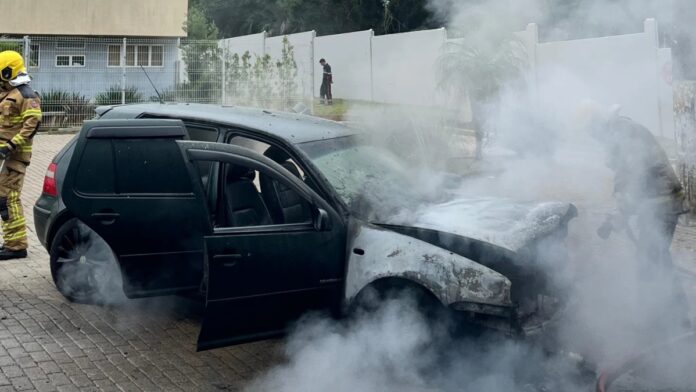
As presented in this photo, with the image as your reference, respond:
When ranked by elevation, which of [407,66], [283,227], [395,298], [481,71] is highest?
[407,66]

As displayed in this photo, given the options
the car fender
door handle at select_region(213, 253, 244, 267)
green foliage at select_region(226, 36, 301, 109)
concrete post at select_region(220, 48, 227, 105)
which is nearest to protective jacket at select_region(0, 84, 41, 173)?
door handle at select_region(213, 253, 244, 267)

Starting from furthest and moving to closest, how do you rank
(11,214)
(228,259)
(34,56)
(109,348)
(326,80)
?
(34,56) → (326,80) → (11,214) → (109,348) → (228,259)

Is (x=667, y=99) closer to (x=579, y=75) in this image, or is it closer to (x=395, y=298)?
(x=579, y=75)

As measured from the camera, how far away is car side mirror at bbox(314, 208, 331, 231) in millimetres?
4336

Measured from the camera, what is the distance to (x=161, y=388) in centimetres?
428

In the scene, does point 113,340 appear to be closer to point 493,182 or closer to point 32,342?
point 32,342

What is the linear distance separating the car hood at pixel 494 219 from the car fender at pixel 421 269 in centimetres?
16

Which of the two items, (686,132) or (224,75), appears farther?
(224,75)

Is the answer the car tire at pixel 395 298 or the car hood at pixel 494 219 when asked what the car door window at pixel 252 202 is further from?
the car hood at pixel 494 219

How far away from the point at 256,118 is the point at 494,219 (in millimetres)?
1949

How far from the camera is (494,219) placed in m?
4.47

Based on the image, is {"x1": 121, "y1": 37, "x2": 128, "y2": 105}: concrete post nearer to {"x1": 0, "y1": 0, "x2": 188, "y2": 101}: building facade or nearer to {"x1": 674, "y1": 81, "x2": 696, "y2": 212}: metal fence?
{"x1": 0, "y1": 0, "x2": 188, "y2": 101}: building facade

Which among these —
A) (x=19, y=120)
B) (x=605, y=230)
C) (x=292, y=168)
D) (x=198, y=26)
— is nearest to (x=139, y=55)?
(x=198, y=26)

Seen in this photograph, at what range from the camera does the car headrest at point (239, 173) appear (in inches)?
193
